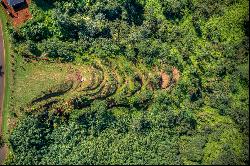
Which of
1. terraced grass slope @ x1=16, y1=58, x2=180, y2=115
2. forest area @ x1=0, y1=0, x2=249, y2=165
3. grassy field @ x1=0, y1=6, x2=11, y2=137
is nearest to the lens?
grassy field @ x1=0, y1=6, x2=11, y2=137

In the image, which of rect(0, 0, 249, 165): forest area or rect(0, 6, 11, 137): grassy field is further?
rect(0, 0, 249, 165): forest area

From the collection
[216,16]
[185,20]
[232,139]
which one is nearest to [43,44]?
[185,20]

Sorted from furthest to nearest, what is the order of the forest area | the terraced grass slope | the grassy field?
the terraced grass slope < the forest area < the grassy field

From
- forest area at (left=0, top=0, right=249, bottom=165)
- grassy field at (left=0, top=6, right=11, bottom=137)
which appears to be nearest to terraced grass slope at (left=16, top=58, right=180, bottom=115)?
forest area at (left=0, top=0, right=249, bottom=165)

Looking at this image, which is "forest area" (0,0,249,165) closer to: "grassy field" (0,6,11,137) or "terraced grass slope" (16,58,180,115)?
"terraced grass slope" (16,58,180,115)

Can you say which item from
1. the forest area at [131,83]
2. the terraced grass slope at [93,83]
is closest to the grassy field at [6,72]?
the forest area at [131,83]

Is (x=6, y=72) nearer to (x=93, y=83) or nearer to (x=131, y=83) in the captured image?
(x=93, y=83)

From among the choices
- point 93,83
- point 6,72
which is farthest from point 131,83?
point 6,72

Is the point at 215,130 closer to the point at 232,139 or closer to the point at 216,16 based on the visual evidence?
the point at 232,139
